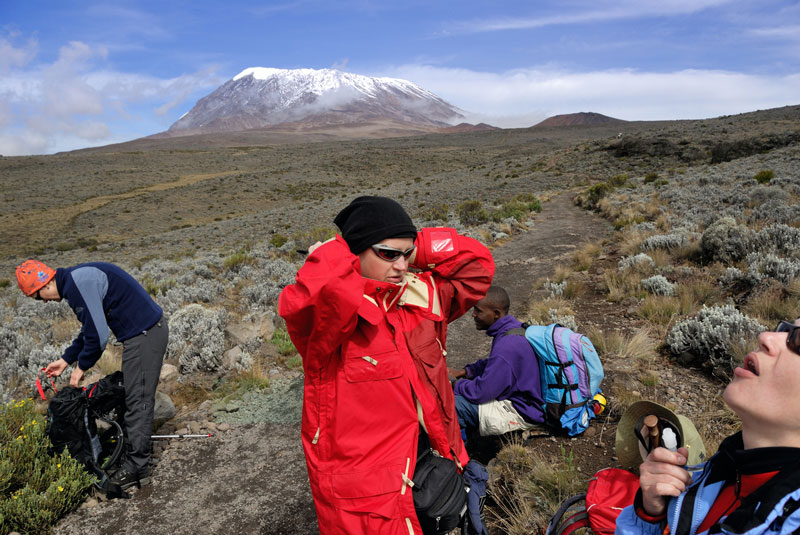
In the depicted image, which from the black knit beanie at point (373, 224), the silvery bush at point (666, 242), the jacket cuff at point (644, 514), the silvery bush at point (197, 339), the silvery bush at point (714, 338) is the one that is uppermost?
Answer: the black knit beanie at point (373, 224)

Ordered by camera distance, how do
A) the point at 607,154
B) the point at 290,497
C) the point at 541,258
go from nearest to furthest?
the point at 290,497 < the point at 541,258 < the point at 607,154

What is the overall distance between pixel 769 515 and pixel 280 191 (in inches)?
2110

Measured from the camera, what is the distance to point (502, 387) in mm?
3191

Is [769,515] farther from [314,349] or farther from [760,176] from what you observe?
[760,176]

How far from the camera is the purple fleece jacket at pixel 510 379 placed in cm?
318

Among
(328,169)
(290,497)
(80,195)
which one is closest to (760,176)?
(290,497)

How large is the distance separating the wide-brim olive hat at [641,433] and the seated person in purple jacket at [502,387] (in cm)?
133

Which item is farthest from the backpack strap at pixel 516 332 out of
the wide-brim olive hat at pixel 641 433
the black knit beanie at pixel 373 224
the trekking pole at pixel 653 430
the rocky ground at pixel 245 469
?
the black knit beanie at pixel 373 224

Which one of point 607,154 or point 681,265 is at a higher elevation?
point 607,154

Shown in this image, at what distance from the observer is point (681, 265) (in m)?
7.36

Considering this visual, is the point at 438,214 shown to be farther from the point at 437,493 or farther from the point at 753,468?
the point at 753,468

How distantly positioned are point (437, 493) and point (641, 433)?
2.77ft

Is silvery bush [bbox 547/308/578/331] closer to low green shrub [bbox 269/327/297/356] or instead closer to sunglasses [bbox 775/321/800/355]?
low green shrub [bbox 269/327/297/356]

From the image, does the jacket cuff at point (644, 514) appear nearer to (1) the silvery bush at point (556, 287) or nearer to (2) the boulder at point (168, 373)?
(2) the boulder at point (168, 373)
